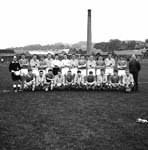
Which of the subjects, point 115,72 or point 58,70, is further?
point 58,70

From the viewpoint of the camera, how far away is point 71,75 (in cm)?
1123

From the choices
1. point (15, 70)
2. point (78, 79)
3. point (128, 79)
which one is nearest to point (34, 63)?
point (15, 70)

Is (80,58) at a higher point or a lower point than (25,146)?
higher

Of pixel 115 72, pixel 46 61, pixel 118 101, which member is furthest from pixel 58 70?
pixel 118 101

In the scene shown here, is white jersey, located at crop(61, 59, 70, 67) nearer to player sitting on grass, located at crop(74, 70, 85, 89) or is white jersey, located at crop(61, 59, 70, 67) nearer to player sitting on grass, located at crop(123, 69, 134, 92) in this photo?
player sitting on grass, located at crop(74, 70, 85, 89)

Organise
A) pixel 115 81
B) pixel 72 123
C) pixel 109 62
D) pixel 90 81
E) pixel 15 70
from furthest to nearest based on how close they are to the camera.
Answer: pixel 109 62 < pixel 90 81 < pixel 115 81 < pixel 15 70 < pixel 72 123

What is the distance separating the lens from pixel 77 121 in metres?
6.10

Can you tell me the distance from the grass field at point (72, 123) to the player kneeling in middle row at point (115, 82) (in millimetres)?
1654

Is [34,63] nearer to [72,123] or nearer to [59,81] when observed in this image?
[59,81]

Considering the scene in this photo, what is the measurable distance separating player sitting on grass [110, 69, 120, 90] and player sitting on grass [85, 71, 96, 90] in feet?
2.75

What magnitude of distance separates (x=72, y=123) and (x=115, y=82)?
5459 millimetres

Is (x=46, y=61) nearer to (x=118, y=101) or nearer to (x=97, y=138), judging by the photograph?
(x=118, y=101)

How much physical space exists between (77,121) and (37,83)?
5.30 metres

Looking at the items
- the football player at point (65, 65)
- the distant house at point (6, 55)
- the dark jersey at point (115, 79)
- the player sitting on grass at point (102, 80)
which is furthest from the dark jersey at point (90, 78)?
the distant house at point (6, 55)
